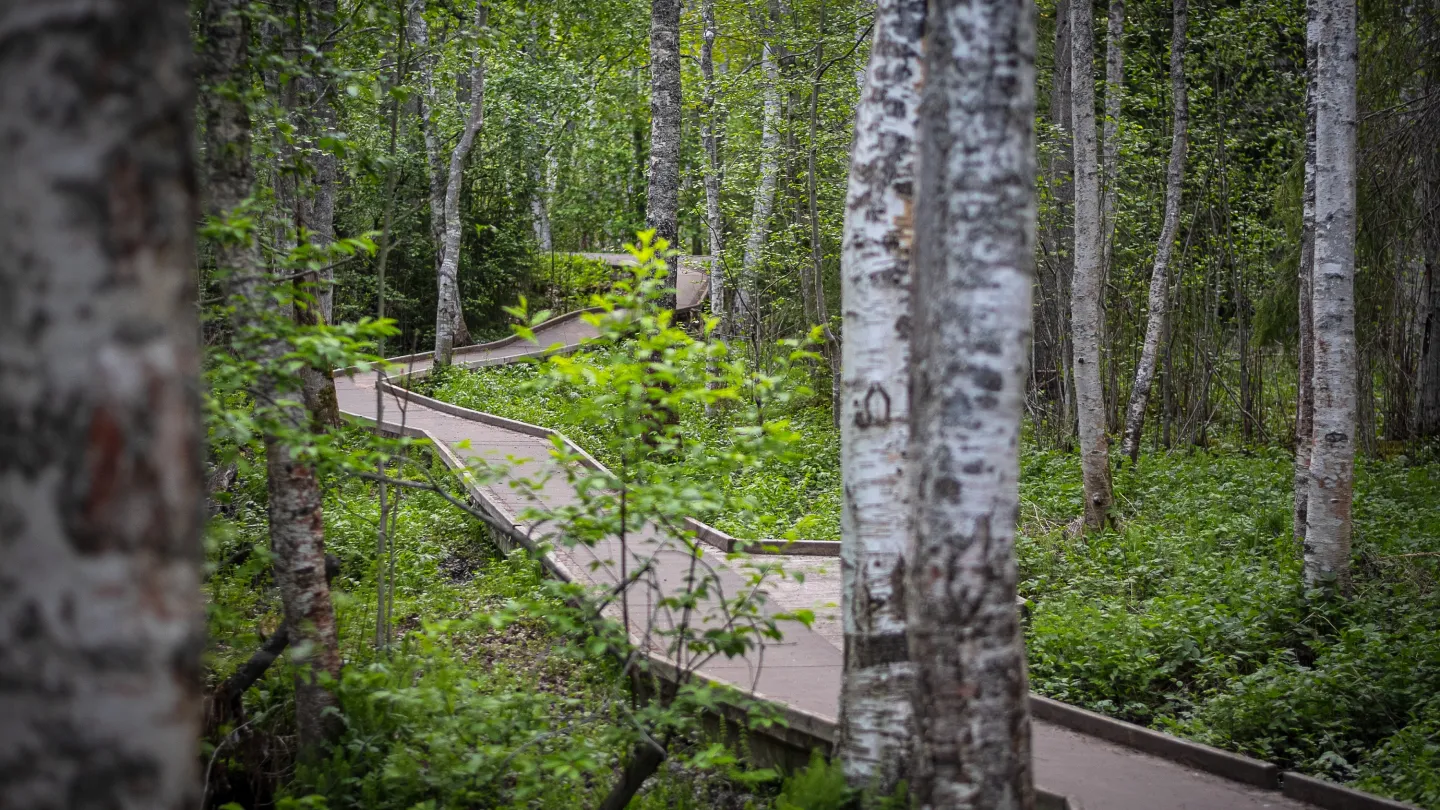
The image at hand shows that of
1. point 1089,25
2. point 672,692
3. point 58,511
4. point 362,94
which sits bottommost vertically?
point 672,692

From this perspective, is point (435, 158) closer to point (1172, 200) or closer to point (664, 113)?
point (664, 113)

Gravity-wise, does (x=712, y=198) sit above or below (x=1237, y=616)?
above

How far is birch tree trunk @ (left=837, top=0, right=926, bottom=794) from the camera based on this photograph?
4695 mm

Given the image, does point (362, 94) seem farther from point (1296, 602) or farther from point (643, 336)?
point (1296, 602)

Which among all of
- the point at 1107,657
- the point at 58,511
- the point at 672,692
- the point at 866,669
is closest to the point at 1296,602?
the point at 1107,657

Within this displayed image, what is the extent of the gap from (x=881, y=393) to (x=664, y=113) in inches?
418

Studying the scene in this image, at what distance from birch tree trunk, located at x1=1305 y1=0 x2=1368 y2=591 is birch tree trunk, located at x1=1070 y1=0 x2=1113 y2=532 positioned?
9.08 ft

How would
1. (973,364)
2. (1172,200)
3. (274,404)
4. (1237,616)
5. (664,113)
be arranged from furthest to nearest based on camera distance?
(664,113), (1172,200), (1237,616), (274,404), (973,364)

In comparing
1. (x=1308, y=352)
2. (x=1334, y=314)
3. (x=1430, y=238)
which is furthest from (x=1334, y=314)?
(x=1430, y=238)

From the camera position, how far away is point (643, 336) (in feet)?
16.5

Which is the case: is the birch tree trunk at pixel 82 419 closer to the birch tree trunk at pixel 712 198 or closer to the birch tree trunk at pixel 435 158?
the birch tree trunk at pixel 712 198

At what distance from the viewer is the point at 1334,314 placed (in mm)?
8289

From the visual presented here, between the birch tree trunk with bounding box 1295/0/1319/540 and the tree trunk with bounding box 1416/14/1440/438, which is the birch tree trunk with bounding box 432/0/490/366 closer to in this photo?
the birch tree trunk with bounding box 1295/0/1319/540

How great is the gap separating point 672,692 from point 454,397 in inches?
616
